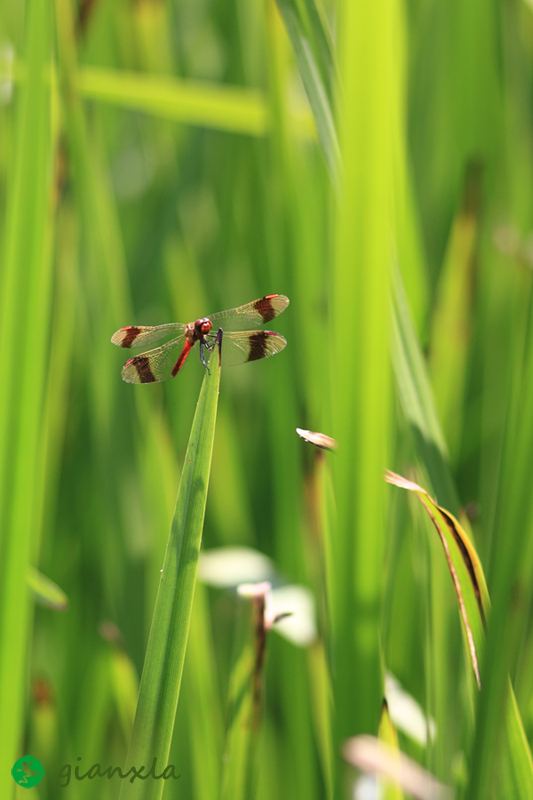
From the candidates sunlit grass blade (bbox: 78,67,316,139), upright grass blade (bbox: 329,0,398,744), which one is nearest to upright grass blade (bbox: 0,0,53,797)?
upright grass blade (bbox: 329,0,398,744)

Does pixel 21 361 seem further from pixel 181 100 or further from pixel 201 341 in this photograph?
pixel 181 100

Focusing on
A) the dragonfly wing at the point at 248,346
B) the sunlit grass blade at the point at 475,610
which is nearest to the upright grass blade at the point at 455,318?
the dragonfly wing at the point at 248,346

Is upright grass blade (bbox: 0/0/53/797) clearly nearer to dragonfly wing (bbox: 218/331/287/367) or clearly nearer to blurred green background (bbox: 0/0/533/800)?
blurred green background (bbox: 0/0/533/800)

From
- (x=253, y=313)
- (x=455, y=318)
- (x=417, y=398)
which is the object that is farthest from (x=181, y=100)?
(x=417, y=398)

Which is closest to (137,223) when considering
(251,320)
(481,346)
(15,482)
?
(251,320)

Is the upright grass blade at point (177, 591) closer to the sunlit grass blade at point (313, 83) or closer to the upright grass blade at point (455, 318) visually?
the sunlit grass blade at point (313, 83)

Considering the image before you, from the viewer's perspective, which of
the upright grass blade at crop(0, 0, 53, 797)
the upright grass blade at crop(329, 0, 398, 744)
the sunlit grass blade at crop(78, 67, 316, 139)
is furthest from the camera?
the sunlit grass blade at crop(78, 67, 316, 139)

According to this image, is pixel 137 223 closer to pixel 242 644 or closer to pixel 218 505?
pixel 218 505
